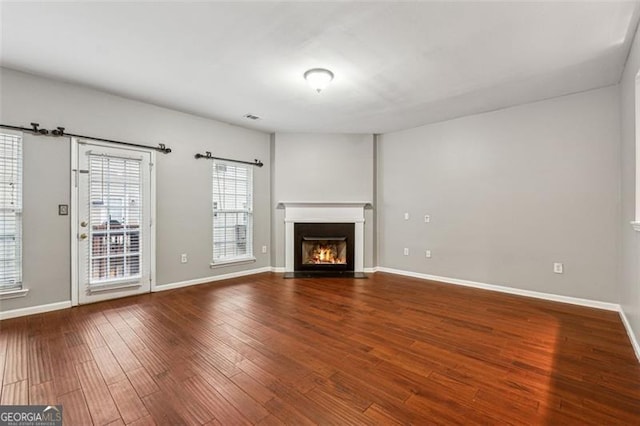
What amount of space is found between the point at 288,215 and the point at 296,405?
13.1 ft

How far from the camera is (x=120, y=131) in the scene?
388 centimetres

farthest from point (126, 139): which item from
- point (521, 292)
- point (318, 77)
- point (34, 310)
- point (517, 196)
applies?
point (521, 292)

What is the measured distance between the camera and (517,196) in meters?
4.09

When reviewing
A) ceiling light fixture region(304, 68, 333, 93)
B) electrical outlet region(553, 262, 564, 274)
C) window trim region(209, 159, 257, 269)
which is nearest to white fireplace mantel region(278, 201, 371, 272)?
window trim region(209, 159, 257, 269)

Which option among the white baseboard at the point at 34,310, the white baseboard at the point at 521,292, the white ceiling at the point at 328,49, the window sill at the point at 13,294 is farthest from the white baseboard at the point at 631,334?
the window sill at the point at 13,294

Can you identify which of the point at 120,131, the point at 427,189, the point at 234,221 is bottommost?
the point at 234,221

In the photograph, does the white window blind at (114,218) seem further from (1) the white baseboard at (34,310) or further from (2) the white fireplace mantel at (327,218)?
(2) the white fireplace mantel at (327,218)

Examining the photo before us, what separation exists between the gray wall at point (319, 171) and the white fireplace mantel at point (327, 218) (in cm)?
15

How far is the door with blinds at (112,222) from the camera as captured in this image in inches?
141

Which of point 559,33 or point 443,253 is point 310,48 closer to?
point 559,33

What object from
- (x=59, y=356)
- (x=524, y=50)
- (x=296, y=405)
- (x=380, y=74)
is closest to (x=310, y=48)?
(x=380, y=74)

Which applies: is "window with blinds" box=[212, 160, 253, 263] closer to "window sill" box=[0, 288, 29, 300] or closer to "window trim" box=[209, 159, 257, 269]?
"window trim" box=[209, 159, 257, 269]

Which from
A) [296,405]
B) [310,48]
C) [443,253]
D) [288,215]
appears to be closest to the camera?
[296,405]

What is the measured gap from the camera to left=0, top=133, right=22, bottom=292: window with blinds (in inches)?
120
